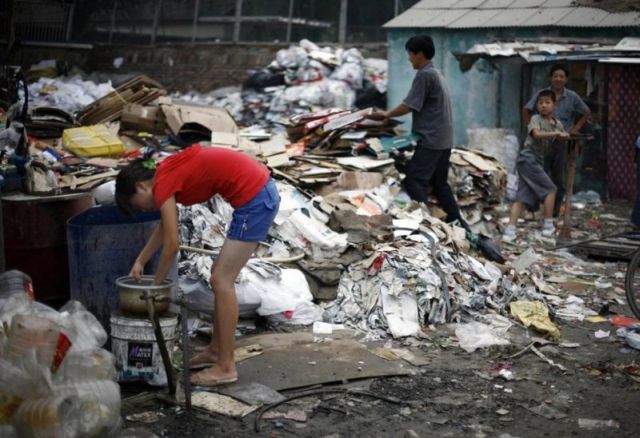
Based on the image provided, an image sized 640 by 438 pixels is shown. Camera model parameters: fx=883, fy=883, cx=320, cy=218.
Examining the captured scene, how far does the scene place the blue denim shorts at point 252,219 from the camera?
5.23 metres

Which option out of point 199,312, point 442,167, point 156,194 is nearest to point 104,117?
point 442,167

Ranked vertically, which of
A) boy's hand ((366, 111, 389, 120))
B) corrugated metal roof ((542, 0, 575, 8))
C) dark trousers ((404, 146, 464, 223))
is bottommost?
dark trousers ((404, 146, 464, 223))

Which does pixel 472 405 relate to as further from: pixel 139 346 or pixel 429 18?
pixel 429 18

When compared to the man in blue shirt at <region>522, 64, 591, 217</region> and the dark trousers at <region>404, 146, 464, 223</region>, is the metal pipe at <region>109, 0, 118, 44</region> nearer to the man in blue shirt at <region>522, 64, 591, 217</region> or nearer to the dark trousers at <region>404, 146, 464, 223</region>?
the man in blue shirt at <region>522, 64, 591, 217</region>

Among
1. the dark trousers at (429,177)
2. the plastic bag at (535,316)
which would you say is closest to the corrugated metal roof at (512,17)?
the dark trousers at (429,177)

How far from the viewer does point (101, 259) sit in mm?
5625

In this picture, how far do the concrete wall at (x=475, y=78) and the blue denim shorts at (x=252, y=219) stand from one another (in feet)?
32.2

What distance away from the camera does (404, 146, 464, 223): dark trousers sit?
888cm

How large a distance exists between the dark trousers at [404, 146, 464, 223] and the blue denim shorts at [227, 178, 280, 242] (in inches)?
150

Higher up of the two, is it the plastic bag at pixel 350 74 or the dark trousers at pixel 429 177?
the plastic bag at pixel 350 74

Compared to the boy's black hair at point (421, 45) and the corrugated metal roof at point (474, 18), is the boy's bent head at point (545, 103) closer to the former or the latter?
the boy's black hair at point (421, 45)

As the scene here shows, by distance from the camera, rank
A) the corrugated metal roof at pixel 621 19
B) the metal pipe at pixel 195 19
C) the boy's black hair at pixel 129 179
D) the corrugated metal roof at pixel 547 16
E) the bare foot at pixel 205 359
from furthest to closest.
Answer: the metal pipe at pixel 195 19 → the corrugated metal roof at pixel 547 16 → the corrugated metal roof at pixel 621 19 → the bare foot at pixel 205 359 → the boy's black hair at pixel 129 179

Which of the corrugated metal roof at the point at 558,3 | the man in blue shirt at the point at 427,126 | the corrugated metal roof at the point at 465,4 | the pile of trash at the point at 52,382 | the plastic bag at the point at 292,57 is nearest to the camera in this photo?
the pile of trash at the point at 52,382

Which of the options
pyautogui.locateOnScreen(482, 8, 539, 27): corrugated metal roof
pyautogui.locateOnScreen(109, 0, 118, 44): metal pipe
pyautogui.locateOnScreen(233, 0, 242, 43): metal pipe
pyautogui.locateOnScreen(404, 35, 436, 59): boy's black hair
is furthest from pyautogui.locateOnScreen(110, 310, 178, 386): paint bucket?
pyautogui.locateOnScreen(109, 0, 118, 44): metal pipe
